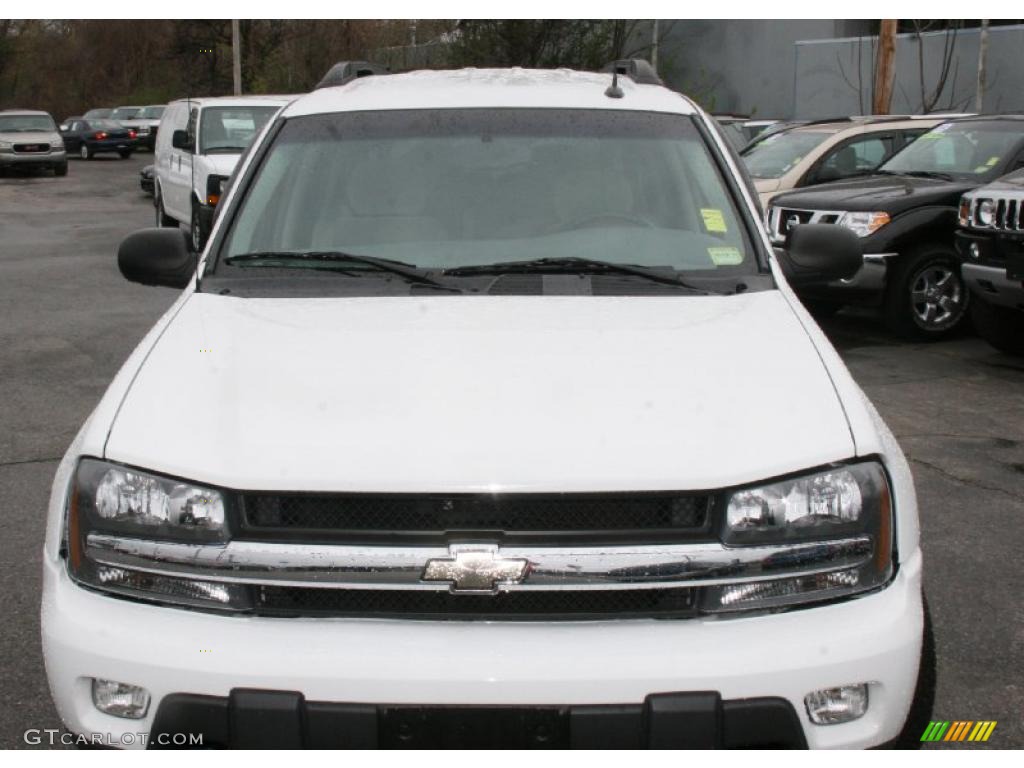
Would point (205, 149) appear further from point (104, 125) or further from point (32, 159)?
point (104, 125)

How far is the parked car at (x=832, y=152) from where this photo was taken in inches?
499

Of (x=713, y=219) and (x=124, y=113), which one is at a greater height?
(x=713, y=219)

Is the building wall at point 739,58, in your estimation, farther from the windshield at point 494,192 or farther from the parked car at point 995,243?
the windshield at point 494,192

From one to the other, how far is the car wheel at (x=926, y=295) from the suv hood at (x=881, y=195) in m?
0.40

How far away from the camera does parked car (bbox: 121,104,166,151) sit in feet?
147

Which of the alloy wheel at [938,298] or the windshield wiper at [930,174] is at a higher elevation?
the windshield wiper at [930,174]

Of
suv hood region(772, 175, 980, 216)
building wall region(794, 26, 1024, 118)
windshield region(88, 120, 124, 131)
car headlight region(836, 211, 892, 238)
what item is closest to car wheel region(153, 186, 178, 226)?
suv hood region(772, 175, 980, 216)

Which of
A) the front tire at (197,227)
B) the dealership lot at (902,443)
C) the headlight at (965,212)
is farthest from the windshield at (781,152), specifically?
the front tire at (197,227)

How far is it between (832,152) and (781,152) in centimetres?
63

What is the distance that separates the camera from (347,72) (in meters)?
4.99

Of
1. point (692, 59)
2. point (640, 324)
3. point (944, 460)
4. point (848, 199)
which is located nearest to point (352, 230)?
point (640, 324)

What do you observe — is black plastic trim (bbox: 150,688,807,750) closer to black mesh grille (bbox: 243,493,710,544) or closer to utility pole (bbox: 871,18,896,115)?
black mesh grille (bbox: 243,493,710,544)

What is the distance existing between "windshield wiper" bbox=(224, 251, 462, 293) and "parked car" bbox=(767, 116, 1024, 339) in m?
6.47

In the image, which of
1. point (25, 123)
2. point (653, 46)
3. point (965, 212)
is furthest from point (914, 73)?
point (965, 212)
